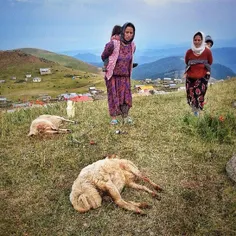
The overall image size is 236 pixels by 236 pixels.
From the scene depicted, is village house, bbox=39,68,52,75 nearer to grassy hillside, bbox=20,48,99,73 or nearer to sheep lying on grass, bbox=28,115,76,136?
grassy hillside, bbox=20,48,99,73

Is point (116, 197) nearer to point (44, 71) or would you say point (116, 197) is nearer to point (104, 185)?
point (104, 185)

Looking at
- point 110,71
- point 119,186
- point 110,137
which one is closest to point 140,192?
point 119,186

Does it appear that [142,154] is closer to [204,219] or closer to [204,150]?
[204,150]

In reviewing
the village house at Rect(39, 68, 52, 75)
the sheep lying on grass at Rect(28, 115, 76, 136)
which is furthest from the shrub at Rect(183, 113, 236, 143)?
the village house at Rect(39, 68, 52, 75)

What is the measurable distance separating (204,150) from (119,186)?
2400 millimetres

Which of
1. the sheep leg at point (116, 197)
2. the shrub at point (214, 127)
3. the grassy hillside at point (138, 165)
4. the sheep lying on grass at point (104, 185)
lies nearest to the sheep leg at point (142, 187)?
the sheep lying on grass at point (104, 185)

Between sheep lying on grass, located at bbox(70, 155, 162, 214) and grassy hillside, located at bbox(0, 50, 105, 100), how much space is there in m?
75.1

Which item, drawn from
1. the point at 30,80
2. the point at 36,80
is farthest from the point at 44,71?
the point at 36,80

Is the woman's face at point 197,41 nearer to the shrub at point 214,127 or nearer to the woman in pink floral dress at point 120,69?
the woman in pink floral dress at point 120,69

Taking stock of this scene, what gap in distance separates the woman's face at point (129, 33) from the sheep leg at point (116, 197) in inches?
165

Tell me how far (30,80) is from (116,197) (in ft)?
341

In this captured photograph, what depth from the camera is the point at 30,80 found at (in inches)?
4045

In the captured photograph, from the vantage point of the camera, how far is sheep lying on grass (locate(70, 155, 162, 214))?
4539 millimetres

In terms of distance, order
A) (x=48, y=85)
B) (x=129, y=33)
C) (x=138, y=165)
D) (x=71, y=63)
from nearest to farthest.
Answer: (x=138, y=165) < (x=129, y=33) < (x=48, y=85) < (x=71, y=63)
